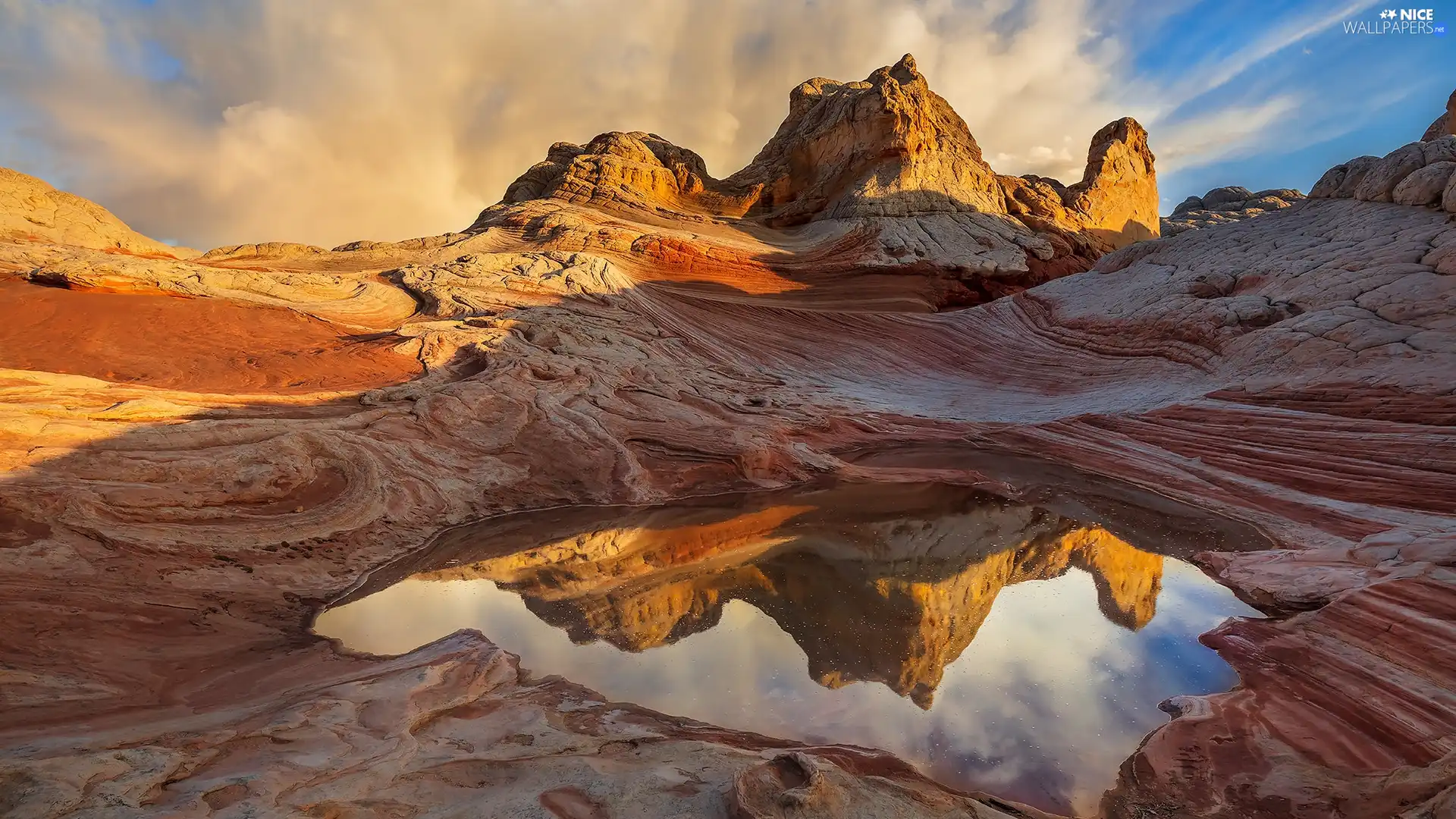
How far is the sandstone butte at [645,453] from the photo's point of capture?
336 centimetres

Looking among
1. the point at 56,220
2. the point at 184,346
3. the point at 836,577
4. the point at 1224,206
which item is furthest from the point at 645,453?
the point at 1224,206

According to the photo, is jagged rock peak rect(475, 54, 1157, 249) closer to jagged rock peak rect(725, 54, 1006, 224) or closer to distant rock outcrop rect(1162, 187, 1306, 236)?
jagged rock peak rect(725, 54, 1006, 224)

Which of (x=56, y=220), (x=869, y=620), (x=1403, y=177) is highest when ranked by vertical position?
(x=56, y=220)

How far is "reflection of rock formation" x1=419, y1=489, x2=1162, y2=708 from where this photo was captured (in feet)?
17.5

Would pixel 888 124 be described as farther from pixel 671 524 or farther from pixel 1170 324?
pixel 671 524

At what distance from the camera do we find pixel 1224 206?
33.4 meters

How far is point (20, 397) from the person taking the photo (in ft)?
21.8

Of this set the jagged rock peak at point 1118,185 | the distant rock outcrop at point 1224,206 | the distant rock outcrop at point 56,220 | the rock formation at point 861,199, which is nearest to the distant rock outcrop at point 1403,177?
the rock formation at point 861,199

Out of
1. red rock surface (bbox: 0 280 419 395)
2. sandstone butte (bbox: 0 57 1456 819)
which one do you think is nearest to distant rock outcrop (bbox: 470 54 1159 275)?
sandstone butte (bbox: 0 57 1456 819)

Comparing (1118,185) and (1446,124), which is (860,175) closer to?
(1118,185)

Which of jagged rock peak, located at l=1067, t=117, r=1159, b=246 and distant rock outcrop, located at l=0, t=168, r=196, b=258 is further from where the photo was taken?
jagged rock peak, located at l=1067, t=117, r=1159, b=246

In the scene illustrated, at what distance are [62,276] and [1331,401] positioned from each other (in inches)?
737

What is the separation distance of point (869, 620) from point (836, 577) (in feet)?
3.37

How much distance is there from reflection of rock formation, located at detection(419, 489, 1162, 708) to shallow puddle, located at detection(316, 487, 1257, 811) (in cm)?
3
